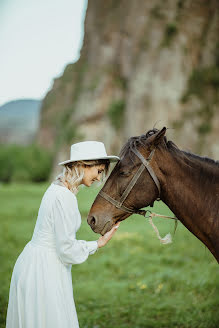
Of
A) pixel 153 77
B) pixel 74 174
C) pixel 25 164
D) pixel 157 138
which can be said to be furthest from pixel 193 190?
pixel 25 164

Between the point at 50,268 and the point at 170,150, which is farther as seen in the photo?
the point at 170,150

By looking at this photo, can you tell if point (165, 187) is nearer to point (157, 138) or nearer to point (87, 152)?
point (157, 138)

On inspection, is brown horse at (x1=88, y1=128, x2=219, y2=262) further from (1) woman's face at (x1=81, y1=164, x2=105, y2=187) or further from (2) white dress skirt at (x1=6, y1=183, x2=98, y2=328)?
(2) white dress skirt at (x1=6, y1=183, x2=98, y2=328)

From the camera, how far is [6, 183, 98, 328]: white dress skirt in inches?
97.6

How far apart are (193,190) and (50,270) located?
1237 millimetres

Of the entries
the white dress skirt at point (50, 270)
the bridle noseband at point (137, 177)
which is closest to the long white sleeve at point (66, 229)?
the white dress skirt at point (50, 270)

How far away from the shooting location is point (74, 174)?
2752 mm

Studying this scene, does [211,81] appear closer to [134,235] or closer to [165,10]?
[165,10]

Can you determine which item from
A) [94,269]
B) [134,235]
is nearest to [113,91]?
[134,235]

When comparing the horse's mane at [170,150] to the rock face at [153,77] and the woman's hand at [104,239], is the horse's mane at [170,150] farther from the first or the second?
the rock face at [153,77]

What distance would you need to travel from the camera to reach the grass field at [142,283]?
4449mm

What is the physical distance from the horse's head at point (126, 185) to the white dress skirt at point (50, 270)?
0.84 ft

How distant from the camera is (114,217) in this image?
2842mm

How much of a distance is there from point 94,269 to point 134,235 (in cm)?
302
